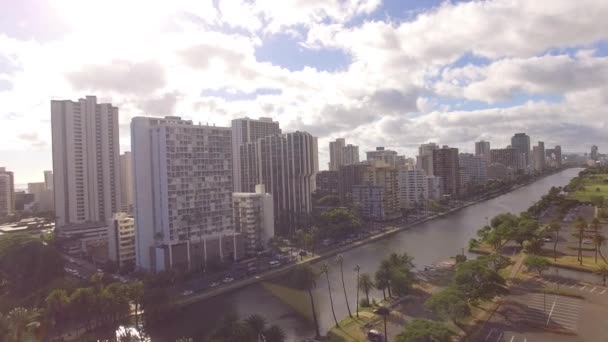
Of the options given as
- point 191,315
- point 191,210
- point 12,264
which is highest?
point 191,210

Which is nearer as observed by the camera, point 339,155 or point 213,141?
point 213,141

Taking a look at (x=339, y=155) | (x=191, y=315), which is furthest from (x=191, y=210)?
(x=339, y=155)

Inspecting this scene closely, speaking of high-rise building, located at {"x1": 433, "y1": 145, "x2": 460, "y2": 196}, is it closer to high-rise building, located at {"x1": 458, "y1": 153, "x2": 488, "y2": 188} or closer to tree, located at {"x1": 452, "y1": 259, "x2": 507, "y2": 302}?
high-rise building, located at {"x1": 458, "y1": 153, "x2": 488, "y2": 188}

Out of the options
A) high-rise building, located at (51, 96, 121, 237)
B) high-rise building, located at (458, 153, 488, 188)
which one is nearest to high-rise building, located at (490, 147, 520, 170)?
high-rise building, located at (458, 153, 488, 188)

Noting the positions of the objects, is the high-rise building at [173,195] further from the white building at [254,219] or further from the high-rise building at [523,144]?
the high-rise building at [523,144]

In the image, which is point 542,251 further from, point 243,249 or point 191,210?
point 191,210

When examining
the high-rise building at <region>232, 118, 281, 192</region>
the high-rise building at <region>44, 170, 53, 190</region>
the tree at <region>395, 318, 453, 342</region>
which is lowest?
the tree at <region>395, 318, 453, 342</region>

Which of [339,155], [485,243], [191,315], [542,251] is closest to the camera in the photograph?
[191,315]
